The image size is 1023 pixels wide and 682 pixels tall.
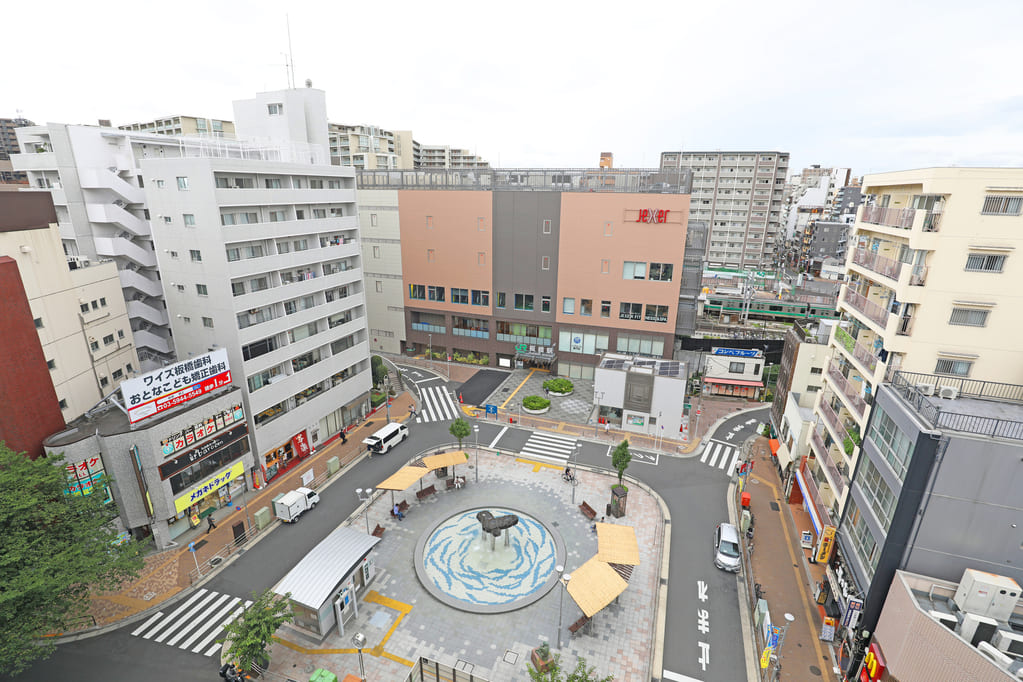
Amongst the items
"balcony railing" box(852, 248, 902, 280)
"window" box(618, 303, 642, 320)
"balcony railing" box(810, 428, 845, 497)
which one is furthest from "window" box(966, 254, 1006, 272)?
"window" box(618, 303, 642, 320)

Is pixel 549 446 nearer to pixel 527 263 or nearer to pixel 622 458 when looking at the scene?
pixel 622 458

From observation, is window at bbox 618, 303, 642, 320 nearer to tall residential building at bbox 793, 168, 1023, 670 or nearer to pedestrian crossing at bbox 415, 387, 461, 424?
pedestrian crossing at bbox 415, 387, 461, 424

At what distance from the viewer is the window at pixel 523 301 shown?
5719 centimetres

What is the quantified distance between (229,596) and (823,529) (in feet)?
115

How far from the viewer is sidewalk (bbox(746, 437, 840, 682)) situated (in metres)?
22.7

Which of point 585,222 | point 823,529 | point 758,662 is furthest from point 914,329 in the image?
point 585,222

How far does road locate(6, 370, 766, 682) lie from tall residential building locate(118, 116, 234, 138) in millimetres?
80348

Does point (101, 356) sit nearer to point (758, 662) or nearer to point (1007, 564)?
point (758, 662)

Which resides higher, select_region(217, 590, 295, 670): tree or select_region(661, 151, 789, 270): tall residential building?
select_region(661, 151, 789, 270): tall residential building

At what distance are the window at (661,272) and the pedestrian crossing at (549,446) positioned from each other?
810 inches

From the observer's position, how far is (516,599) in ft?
85.1

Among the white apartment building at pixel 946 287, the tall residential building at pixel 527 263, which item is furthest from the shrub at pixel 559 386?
the white apartment building at pixel 946 287

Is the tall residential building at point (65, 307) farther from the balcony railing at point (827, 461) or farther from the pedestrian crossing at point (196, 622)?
the balcony railing at point (827, 461)

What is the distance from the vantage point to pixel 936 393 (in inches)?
837
